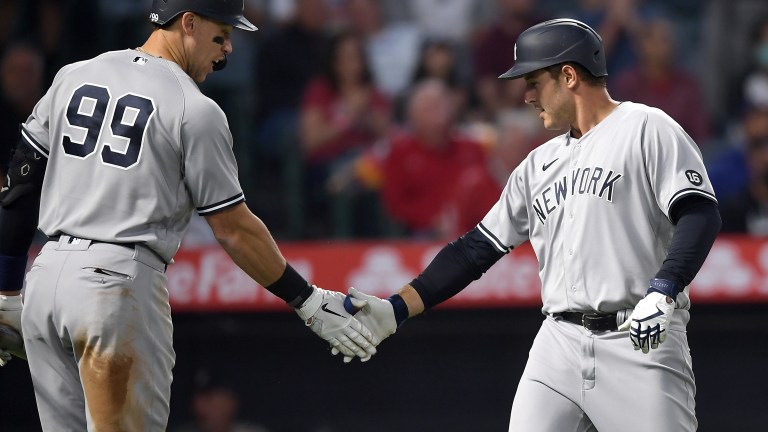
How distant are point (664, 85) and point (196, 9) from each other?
5.13m

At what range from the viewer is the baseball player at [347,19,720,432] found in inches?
139

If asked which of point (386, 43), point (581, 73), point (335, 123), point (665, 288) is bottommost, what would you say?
point (335, 123)

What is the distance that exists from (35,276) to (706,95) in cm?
595

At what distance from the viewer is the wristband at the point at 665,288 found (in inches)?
135

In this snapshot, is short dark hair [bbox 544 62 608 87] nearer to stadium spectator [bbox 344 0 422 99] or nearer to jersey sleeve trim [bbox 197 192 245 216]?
jersey sleeve trim [bbox 197 192 245 216]

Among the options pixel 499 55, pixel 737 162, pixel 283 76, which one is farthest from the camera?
pixel 499 55

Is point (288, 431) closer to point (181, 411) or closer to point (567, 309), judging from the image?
point (181, 411)

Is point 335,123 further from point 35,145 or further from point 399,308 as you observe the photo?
point 35,145

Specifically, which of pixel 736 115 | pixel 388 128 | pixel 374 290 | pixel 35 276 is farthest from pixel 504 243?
pixel 736 115

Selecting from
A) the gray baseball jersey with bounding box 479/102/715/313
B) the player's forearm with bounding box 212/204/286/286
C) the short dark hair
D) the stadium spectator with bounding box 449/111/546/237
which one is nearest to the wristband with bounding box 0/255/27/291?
the player's forearm with bounding box 212/204/286/286

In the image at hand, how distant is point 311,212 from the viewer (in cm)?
802

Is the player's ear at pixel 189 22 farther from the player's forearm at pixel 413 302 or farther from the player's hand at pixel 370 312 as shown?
the player's forearm at pixel 413 302

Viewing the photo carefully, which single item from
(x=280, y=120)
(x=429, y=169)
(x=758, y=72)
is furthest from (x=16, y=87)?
(x=758, y=72)

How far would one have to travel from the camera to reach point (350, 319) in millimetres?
4020
